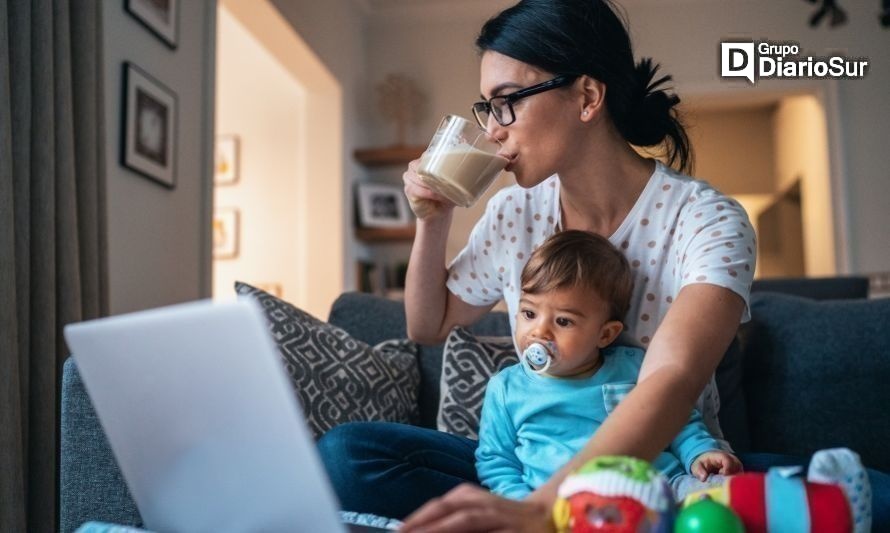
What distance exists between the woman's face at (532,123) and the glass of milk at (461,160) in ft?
0.15

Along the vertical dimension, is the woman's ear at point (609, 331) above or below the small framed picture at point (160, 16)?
below

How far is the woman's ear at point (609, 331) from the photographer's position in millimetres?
1310

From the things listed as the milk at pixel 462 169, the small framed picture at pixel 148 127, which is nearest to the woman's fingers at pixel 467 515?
the milk at pixel 462 169

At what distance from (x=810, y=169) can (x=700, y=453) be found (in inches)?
202

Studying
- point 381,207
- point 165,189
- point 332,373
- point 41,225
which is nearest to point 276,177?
point 381,207

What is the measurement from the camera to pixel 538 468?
1.22 metres

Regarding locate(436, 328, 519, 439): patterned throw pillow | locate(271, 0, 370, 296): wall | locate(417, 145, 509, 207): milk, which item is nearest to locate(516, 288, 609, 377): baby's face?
locate(417, 145, 509, 207): milk

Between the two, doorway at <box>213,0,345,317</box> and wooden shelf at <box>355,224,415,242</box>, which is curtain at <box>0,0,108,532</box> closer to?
doorway at <box>213,0,345,317</box>

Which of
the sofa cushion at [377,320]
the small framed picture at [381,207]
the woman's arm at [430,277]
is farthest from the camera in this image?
the small framed picture at [381,207]

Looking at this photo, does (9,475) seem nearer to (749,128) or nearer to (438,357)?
(438,357)

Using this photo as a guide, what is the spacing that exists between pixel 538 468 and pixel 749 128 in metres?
6.59

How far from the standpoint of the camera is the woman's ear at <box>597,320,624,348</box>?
1.31 m

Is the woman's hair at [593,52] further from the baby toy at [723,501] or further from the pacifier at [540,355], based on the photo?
the baby toy at [723,501]

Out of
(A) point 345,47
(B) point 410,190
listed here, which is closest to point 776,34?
(A) point 345,47
